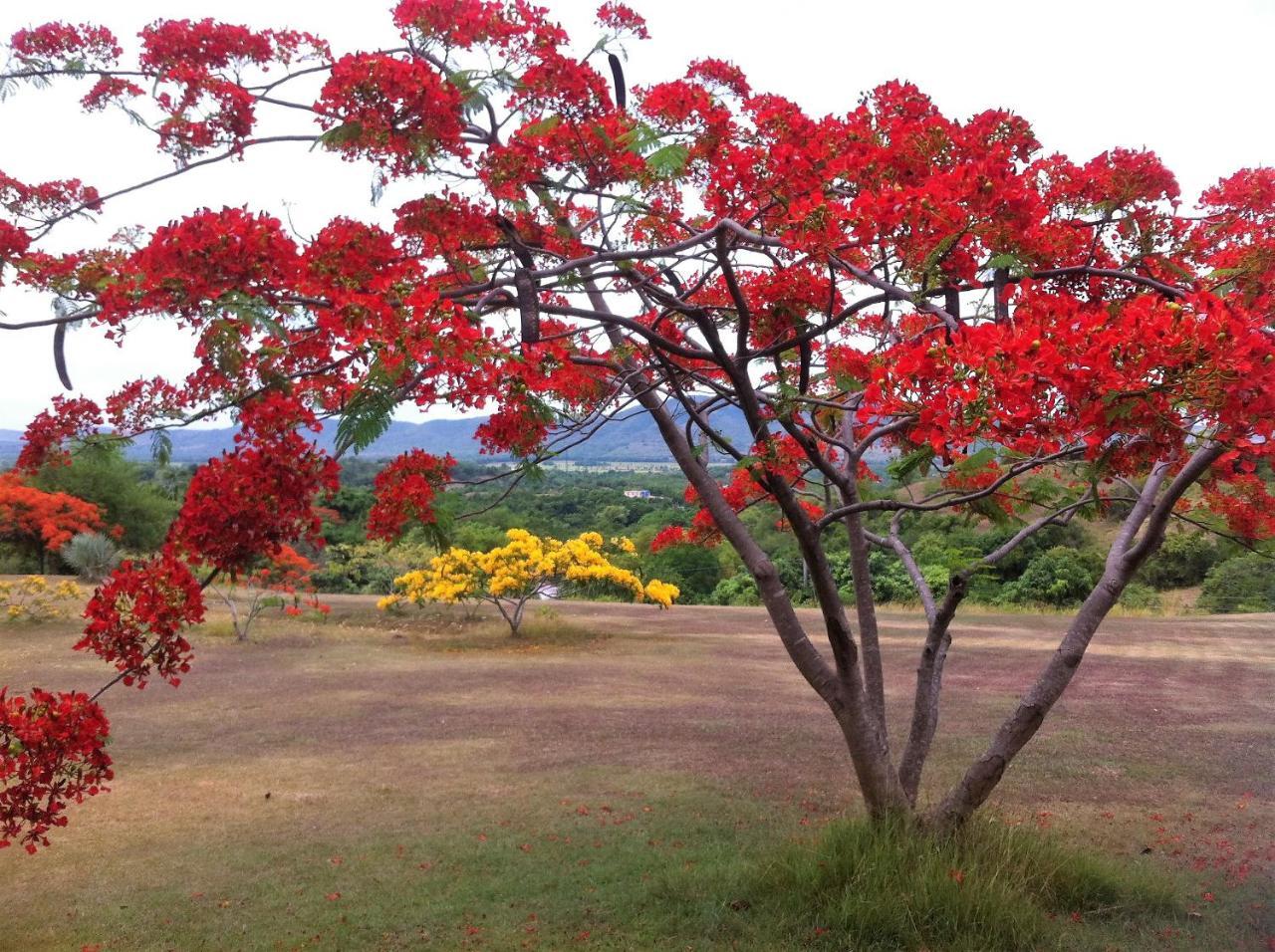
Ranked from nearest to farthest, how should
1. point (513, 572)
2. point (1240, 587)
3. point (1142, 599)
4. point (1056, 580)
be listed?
point (513, 572)
point (1240, 587)
point (1056, 580)
point (1142, 599)

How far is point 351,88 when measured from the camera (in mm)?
3213

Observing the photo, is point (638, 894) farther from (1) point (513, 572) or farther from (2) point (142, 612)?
(1) point (513, 572)

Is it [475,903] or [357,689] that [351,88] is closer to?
[475,903]

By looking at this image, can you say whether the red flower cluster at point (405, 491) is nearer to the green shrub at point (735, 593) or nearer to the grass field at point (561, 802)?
the grass field at point (561, 802)

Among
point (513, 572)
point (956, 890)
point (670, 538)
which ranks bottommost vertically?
point (956, 890)

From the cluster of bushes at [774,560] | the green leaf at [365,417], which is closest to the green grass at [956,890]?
the green leaf at [365,417]

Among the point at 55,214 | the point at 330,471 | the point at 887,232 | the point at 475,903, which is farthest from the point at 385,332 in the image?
the point at 475,903

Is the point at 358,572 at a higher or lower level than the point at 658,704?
higher

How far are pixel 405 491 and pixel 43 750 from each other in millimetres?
1341

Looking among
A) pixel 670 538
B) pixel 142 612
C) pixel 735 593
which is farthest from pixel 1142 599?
pixel 142 612

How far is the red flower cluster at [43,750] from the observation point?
8.62ft

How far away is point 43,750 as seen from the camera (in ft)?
8.68

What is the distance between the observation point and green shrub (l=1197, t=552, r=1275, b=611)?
1681 centimetres

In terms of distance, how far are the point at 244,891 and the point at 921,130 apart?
423 centimetres
